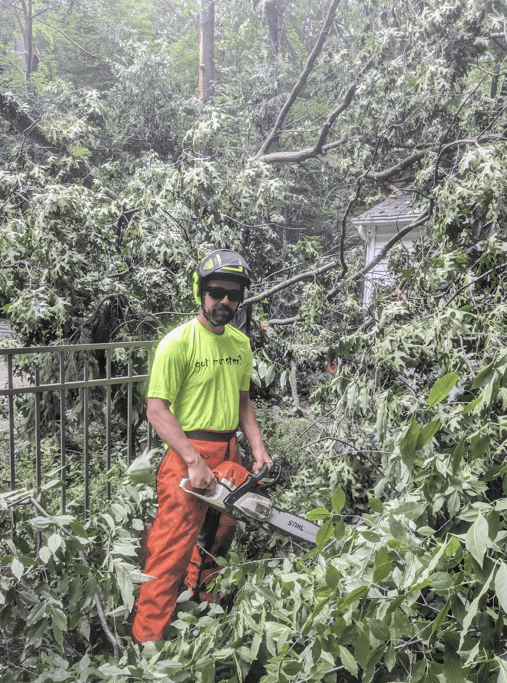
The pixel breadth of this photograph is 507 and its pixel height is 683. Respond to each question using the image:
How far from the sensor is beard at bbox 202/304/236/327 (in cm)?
187

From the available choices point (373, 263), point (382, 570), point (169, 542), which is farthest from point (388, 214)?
point (382, 570)

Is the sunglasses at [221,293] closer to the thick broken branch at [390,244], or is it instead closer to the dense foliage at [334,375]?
the dense foliage at [334,375]

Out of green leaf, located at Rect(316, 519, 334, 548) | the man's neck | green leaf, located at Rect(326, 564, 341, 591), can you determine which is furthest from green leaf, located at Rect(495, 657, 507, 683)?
the man's neck

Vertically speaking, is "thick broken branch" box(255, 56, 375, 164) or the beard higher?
"thick broken branch" box(255, 56, 375, 164)

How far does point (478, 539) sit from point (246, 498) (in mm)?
1156

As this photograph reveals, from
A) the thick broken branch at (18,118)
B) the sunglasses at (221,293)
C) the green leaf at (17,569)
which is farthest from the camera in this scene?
the thick broken branch at (18,118)

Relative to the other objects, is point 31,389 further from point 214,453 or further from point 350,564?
point 350,564

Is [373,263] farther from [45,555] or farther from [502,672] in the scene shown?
[502,672]

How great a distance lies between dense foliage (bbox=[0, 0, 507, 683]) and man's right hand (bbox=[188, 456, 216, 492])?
0.21m

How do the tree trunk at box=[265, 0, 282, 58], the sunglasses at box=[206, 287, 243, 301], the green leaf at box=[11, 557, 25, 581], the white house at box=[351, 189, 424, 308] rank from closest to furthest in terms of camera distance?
the green leaf at box=[11, 557, 25, 581], the sunglasses at box=[206, 287, 243, 301], the white house at box=[351, 189, 424, 308], the tree trunk at box=[265, 0, 282, 58]

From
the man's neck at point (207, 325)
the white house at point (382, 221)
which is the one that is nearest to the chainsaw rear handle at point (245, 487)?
the man's neck at point (207, 325)

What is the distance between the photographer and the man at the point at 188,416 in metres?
1.80

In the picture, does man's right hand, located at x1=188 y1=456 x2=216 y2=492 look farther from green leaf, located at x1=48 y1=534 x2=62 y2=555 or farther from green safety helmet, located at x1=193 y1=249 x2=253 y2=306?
green safety helmet, located at x1=193 y1=249 x2=253 y2=306

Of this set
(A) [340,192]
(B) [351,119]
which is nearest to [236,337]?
(B) [351,119]
